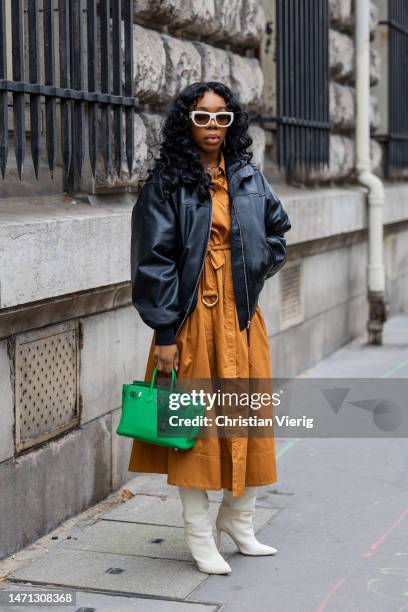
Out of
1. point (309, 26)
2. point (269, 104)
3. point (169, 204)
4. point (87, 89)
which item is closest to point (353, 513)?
point (169, 204)

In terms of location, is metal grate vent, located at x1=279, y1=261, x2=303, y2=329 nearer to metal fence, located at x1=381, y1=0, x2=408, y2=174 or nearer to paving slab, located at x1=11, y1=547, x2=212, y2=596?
metal fence, located at x1=381, y1=0, x2=408, y2=174

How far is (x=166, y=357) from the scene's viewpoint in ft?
13.9

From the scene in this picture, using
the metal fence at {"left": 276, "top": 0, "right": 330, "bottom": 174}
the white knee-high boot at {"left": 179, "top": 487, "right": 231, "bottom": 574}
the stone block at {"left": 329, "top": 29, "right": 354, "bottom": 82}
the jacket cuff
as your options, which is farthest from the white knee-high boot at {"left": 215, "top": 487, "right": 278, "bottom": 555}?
the stone block at {"left": 329, "top": 29, "right": 354, "bottom": 82}

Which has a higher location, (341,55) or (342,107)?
(341,55)

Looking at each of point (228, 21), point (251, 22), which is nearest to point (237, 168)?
point (228, 21)

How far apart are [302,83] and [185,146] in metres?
4.35

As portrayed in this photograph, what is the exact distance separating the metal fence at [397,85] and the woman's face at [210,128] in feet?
23.1

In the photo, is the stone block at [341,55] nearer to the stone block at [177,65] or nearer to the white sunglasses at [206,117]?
the stone block at [177,65]

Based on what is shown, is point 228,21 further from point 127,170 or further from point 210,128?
point 210,128

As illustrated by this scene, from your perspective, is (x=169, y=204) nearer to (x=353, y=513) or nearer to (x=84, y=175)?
(x=84, y=175)

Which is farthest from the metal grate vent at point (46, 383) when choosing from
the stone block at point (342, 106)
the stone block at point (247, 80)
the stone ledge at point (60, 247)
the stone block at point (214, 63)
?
the stone block at point (342, 106)

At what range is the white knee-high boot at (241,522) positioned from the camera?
14.9ft

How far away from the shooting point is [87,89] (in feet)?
17.5

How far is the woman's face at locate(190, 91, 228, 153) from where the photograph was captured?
14.2ft
